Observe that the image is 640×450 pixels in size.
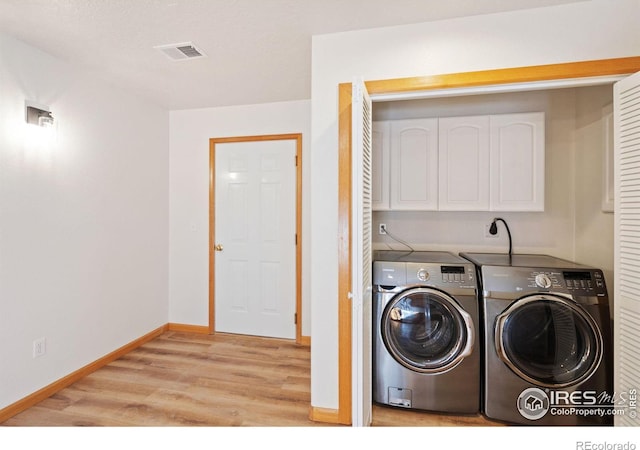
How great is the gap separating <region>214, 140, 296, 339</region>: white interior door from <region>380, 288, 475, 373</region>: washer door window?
1.41 metres

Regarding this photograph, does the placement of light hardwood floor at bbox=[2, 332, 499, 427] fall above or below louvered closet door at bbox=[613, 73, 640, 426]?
below

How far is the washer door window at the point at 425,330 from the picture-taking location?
82.8 inches

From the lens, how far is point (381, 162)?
2729mm

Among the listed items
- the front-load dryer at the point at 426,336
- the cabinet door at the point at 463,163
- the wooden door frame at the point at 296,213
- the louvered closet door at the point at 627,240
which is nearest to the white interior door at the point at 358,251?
the front-load dryer at the point at 426,336

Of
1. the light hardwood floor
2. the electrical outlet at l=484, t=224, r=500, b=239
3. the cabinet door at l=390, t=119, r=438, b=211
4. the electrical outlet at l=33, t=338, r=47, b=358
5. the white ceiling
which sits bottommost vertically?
the light hardwood floor

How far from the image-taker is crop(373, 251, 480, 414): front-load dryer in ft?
6.87

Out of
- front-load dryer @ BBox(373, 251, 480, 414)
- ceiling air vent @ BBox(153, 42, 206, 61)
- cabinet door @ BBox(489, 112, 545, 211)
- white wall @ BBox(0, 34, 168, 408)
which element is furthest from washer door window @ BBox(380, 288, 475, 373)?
white wall @ BBox(0, 34, 168, 408)

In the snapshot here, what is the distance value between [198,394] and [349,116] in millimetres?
2188

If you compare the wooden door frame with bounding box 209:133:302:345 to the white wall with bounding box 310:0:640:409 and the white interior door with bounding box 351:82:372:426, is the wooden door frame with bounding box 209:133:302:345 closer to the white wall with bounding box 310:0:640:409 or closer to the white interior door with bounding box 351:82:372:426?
the white wall with bounding box 310:0:640:409

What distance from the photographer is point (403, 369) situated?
2150mm

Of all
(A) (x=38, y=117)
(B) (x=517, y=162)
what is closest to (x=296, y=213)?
(B) (x=517, y=162)

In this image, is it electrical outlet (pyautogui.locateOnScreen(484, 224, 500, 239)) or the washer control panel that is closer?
the washer control panel

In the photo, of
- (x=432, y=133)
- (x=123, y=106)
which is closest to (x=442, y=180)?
(x=432, y=133)

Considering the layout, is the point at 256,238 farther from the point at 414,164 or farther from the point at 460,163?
the point at 460,163
